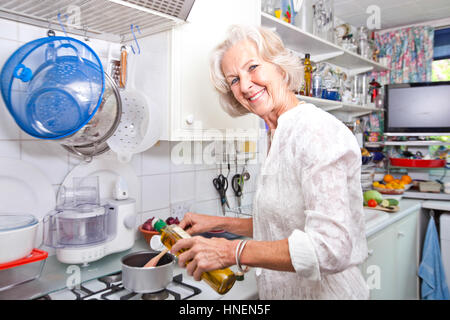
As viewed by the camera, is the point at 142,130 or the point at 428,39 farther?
the point at 428,39

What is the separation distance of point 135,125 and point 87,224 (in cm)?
40

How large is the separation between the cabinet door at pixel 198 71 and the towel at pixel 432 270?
75.3 inches

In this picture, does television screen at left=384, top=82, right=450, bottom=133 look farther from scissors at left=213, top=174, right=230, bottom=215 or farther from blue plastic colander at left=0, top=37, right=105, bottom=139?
blue plastic colander at left=0, top=37, right=105, bottom=139

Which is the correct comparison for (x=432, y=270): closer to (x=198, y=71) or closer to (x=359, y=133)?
(x=359, y=133)

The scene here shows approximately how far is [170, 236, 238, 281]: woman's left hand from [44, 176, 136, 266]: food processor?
0.48 metres

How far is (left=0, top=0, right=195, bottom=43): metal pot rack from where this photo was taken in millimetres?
997

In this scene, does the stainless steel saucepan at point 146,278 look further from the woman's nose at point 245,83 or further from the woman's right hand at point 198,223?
the woman's nose at point 245,83

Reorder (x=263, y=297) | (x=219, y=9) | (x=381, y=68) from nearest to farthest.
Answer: (x=263, y=297)
(x=219, y=9)
(x=381, y=68)

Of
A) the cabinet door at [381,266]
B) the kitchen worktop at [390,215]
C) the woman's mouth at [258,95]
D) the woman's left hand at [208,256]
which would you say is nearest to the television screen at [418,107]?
the kitchen worktop at [390,215]
